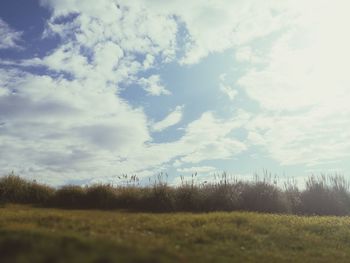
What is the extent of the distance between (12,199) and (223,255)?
17.2 m

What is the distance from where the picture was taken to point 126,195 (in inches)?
1219

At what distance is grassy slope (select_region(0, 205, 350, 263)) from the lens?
12422 millimetres

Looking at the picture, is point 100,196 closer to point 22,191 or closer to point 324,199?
point 22,191

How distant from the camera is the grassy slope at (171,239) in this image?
12422 millimetres

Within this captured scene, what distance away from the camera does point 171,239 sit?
1800 centimetres

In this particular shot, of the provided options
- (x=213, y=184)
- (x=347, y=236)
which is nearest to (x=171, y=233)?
(x=347, y=236)

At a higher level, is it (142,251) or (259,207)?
(259,207)

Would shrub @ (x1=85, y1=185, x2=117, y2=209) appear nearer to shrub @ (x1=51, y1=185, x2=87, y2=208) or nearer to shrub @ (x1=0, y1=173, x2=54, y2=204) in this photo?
shrub @ (x1=51, y1=185, x2=87, y2=208)

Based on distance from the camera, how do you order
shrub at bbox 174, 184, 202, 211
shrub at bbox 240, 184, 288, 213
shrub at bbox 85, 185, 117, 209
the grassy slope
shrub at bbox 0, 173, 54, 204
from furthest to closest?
1. shrub at bbox 240, 184, 288, 213
2. shrub at bbox 174, 184, 202, 211
3. shrub at bbox 85, 185, 117, 209
4. shrub at bbox 0, 173, 54, 204
5. the grassy slope

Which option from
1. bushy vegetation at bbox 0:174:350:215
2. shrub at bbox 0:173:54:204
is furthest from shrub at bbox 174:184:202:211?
shrub at bbox 0:173:54:204

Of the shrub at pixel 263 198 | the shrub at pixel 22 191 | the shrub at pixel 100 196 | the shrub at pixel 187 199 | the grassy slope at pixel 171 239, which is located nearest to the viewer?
the grassy slope at pixel 171 239

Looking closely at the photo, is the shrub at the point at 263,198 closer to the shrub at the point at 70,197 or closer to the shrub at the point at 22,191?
the shrub at the point at 70,197

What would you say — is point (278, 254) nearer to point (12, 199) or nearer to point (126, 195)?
point (126, 195)

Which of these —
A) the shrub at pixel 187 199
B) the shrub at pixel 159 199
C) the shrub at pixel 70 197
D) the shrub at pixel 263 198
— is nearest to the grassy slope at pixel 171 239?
the shrub at pixel 159 199
